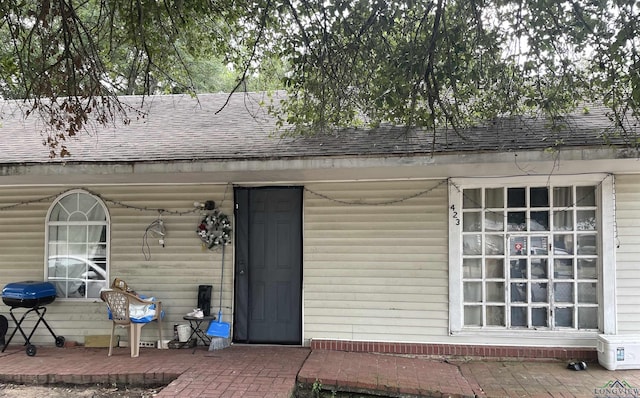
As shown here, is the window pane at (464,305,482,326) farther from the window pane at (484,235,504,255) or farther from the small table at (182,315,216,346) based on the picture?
the small table at (182,315,216,346)

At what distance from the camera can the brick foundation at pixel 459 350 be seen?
17.6 ft

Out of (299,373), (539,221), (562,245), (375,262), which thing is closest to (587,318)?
(562,245)

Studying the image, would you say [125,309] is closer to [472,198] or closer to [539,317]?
[472,198]

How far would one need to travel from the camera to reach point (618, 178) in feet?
17.7

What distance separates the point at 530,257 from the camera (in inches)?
220

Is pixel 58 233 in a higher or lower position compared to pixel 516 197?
lower

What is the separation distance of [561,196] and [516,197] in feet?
1.76

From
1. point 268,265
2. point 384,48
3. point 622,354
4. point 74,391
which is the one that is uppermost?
point 384,48

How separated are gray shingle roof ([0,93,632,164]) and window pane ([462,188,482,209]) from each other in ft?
2.63

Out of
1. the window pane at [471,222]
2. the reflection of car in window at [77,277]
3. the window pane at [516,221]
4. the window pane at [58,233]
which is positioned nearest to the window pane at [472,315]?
the window pane at [471,222]

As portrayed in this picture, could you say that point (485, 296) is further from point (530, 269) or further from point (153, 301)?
point (153, 301)

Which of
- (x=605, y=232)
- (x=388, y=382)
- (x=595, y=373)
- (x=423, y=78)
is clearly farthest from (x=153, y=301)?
(x=605, y=232)

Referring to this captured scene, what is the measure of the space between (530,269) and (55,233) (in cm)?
638

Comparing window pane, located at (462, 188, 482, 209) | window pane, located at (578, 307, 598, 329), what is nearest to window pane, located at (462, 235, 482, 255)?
window pane, located at (462, 188, 482, 209)
